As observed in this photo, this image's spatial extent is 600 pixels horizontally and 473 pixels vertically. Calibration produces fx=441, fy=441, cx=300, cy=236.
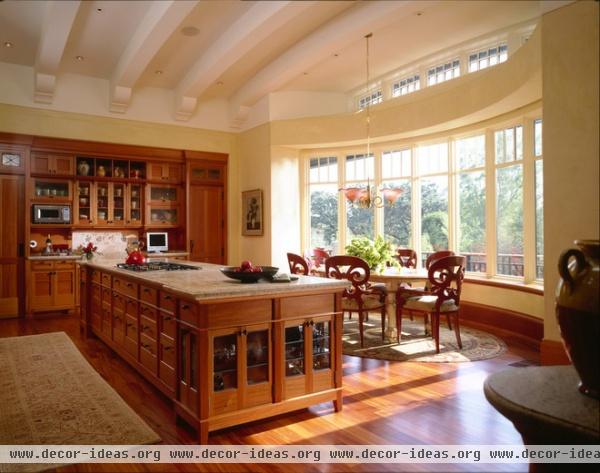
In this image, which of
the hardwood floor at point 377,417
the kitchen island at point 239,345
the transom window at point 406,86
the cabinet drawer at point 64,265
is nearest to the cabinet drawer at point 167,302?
the kitchen island at point 239,345

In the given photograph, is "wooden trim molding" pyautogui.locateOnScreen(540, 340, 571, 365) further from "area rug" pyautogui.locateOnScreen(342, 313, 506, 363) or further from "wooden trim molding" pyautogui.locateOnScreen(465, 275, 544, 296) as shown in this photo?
"wooden trim molding" pyautogui.locateOnScreen(465, 275, 544, 296)

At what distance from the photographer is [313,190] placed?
8.43m

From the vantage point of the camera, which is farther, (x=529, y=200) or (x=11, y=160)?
(x=11, y=160)

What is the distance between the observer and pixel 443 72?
6.47m

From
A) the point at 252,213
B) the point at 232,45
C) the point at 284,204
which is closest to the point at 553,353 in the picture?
the point at 232,45

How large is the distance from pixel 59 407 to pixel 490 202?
5.60 m

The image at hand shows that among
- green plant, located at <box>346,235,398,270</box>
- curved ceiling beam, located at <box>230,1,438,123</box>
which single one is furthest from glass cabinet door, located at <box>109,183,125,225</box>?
green plant, located at <box>346,235,398,270</box>

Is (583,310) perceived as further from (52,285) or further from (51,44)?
(52,285)

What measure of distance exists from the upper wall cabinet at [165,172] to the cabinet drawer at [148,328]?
4.89 m

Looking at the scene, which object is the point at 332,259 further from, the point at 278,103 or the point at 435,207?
the point at 278,103

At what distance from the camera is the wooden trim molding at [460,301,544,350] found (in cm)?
498

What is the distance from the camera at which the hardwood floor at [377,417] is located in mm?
2379

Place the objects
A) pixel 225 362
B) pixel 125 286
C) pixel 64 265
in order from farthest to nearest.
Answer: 1. pixel 64 265
2. pixel 125 286
3. pixel 225 362

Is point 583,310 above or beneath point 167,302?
above
